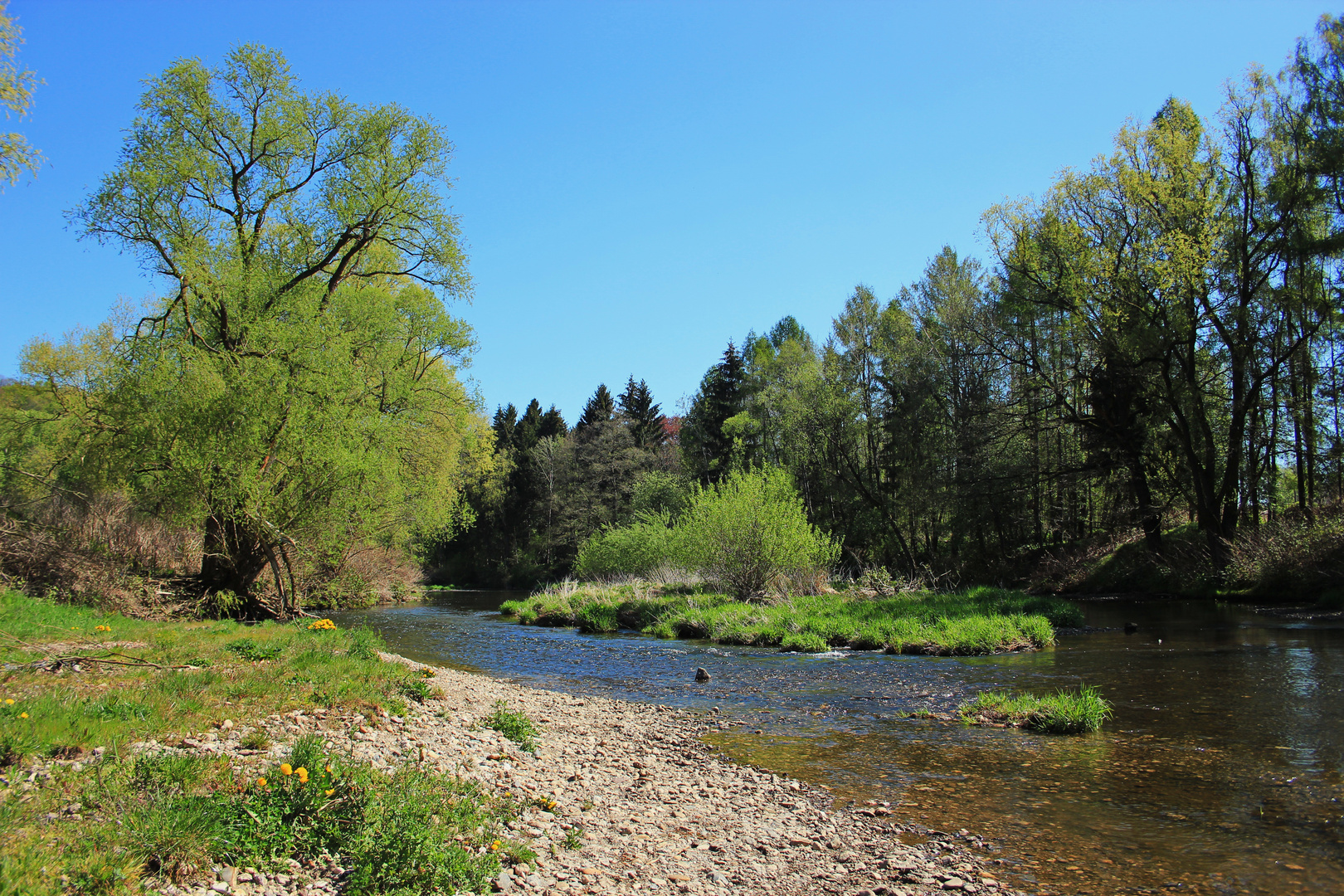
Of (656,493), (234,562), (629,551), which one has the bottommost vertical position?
(629,551)

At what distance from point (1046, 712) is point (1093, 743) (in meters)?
1.02

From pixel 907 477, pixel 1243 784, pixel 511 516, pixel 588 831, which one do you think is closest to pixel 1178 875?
pixel 1243 784

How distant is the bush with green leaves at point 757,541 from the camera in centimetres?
2569

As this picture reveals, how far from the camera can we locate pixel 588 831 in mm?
6086

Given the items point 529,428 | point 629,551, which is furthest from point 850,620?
point 529,428

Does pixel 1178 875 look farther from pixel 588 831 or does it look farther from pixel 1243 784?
pixel 588 831

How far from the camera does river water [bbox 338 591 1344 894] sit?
592cm

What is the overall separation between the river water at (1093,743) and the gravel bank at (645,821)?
65 centimetres

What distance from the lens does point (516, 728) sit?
349 inches

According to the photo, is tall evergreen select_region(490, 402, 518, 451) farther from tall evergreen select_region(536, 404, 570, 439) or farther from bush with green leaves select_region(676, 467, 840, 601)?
bush with green leaves select_region(676, 467, 840, 601)

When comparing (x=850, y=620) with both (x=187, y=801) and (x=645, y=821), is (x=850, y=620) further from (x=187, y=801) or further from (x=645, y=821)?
(x=187, y=801)

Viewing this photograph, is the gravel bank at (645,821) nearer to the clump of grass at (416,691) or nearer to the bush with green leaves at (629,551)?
the clump of grass at (416,691)

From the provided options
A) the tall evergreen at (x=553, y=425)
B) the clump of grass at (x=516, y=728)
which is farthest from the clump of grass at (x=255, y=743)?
Answer: the tall evergreen at (x=553, y=425)

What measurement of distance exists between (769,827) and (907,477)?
36439 mm
